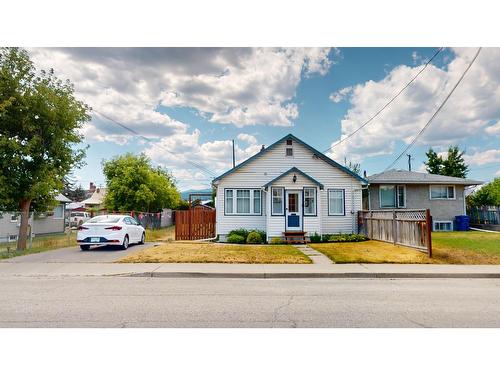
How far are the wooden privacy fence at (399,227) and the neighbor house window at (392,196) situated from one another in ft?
20.8

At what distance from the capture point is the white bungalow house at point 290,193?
722 inches

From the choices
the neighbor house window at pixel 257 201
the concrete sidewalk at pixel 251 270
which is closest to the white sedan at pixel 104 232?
the concrete sidewalk at pixel 251 270

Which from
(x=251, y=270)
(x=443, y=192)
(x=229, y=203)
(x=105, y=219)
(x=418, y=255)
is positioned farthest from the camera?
(x=443, y=192)

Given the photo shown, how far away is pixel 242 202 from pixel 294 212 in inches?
123

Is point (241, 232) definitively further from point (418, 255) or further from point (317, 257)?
point (418, 255)

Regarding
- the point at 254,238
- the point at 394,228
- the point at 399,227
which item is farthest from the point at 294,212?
the point at 399,227

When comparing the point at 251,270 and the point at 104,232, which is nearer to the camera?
the point at 251,270

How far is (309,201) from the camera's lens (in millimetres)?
18562

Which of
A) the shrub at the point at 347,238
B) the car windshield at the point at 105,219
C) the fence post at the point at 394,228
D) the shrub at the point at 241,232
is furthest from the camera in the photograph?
the shrub at the point at 241,232

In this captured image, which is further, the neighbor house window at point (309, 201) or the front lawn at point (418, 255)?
the neighbor house window at point (309, 201)

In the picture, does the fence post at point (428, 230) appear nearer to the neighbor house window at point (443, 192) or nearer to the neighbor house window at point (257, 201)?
the neighbor house window at point (257, 201)

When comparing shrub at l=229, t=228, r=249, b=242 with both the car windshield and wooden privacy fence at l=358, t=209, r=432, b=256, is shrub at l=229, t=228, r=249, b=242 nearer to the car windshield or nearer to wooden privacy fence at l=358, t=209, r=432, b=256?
the car windshield

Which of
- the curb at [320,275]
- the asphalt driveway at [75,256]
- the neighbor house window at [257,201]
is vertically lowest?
the curb at [320,275]

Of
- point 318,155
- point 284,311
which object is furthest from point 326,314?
point 318,155
